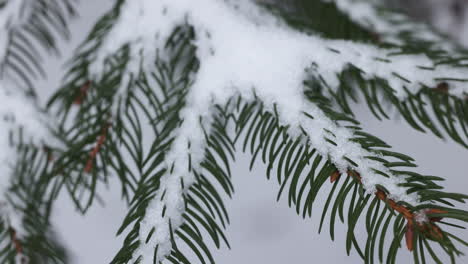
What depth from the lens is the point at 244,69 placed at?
1.57 feet

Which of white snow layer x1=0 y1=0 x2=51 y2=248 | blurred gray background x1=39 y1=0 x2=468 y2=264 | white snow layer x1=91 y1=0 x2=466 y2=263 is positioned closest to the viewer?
white snow layer x1=91 y1=0 x2=466 y2=263

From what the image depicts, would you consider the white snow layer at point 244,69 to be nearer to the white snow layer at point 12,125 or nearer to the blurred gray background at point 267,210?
the white snow layer at point 12,125

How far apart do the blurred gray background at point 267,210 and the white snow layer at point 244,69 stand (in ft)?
2.22

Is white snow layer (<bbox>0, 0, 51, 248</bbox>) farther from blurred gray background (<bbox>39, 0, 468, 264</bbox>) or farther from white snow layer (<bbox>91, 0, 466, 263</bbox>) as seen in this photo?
blurred gray background (<bbox>39, 0, 468, 264</bbox>)

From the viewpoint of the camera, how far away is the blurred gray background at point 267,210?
1.25 metres

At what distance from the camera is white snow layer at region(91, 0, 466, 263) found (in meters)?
0.39

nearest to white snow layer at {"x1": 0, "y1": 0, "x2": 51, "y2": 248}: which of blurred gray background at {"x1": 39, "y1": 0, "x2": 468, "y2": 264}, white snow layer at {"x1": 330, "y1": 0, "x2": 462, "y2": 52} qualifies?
white snow layer at {"x1": 330, "y1": 0, "x2": 462, "y2": 52}

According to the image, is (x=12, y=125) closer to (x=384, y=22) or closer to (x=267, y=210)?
(x=384, y=22)

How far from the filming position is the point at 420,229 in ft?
1.09

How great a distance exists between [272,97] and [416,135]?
1126mm

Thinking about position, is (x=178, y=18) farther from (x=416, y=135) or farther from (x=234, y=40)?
(x=416, y=135)

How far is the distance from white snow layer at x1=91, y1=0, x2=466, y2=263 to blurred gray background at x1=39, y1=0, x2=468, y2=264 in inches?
26.6

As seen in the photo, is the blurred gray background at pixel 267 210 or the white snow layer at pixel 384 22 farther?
the blurred gray background at pixel 267 210

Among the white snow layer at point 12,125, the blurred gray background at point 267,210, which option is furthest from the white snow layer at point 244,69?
the blurred gray background at point 267,210
